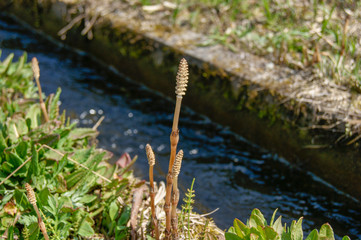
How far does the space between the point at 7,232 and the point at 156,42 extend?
8.34ft

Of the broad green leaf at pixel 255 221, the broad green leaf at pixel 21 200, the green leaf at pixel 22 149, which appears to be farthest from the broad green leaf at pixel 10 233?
the broad green leaf at pixel 255 221

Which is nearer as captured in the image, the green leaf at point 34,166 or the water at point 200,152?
the green leaf at point 34,166

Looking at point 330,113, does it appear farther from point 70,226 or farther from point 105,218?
point 70,226

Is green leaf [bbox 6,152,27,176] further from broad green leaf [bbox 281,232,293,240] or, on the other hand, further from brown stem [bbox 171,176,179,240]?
broad green leaf [bbox 281,232,293,240]

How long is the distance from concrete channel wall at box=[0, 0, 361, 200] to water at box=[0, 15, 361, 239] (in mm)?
118

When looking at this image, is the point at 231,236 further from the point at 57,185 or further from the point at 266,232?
the point at 57,185

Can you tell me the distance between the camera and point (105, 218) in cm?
215

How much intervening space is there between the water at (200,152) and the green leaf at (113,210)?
26.1 inches

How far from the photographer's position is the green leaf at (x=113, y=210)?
2086mm

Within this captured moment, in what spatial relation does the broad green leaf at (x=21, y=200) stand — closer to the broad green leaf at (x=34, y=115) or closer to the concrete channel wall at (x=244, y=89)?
the broad green leaf at (x=34, y=115)

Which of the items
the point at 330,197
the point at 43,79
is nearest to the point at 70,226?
the point at 330,197

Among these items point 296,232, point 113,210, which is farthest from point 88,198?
point 296,232

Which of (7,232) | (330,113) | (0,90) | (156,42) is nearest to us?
(7,232)

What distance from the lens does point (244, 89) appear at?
3344 mm
